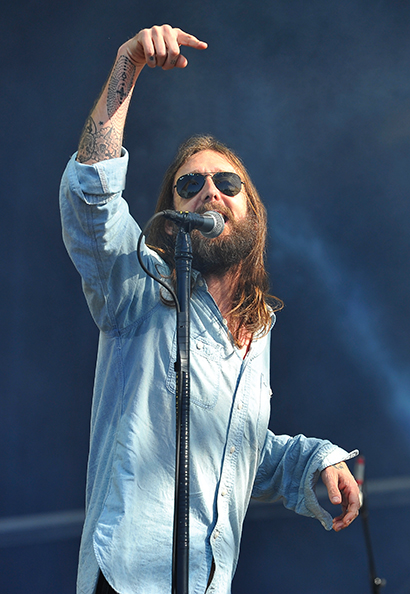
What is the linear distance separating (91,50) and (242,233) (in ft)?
9.53

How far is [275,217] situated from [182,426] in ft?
11.7

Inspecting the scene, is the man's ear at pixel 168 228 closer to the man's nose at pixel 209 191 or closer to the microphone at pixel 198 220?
the man's nose at pixel 209 191

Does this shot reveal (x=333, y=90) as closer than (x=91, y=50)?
No

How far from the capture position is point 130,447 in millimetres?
1409

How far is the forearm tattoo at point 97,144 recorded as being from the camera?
1366 mm

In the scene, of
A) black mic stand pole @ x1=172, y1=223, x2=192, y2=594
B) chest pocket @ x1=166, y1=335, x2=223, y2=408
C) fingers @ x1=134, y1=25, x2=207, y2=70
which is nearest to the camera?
black mic stand pole @ x1=172, y1=223, x2=192, y2=594

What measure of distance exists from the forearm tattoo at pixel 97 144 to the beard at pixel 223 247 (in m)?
0.50

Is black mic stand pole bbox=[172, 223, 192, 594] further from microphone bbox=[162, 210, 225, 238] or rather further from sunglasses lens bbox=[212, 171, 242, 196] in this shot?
sunglasses lens bbox=[212, 171, 242, 196]

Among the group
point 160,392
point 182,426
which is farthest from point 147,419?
point 182,426

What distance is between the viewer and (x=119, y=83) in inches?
54.1

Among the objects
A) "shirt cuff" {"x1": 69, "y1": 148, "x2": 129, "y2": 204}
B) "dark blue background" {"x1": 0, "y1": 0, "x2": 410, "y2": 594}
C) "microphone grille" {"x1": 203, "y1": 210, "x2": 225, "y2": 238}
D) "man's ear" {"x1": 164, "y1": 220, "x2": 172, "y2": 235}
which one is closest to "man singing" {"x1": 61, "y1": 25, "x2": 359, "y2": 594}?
"shirt cuff" {"x1": 69, "y1": 148, "x2": 129, "y2": 204}

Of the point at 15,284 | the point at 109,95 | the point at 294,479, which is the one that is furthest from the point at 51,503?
the point at 109,95

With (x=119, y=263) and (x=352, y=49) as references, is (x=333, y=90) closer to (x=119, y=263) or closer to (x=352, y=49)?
(x=352, y=49)

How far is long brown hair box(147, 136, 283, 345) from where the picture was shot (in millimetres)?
1925
